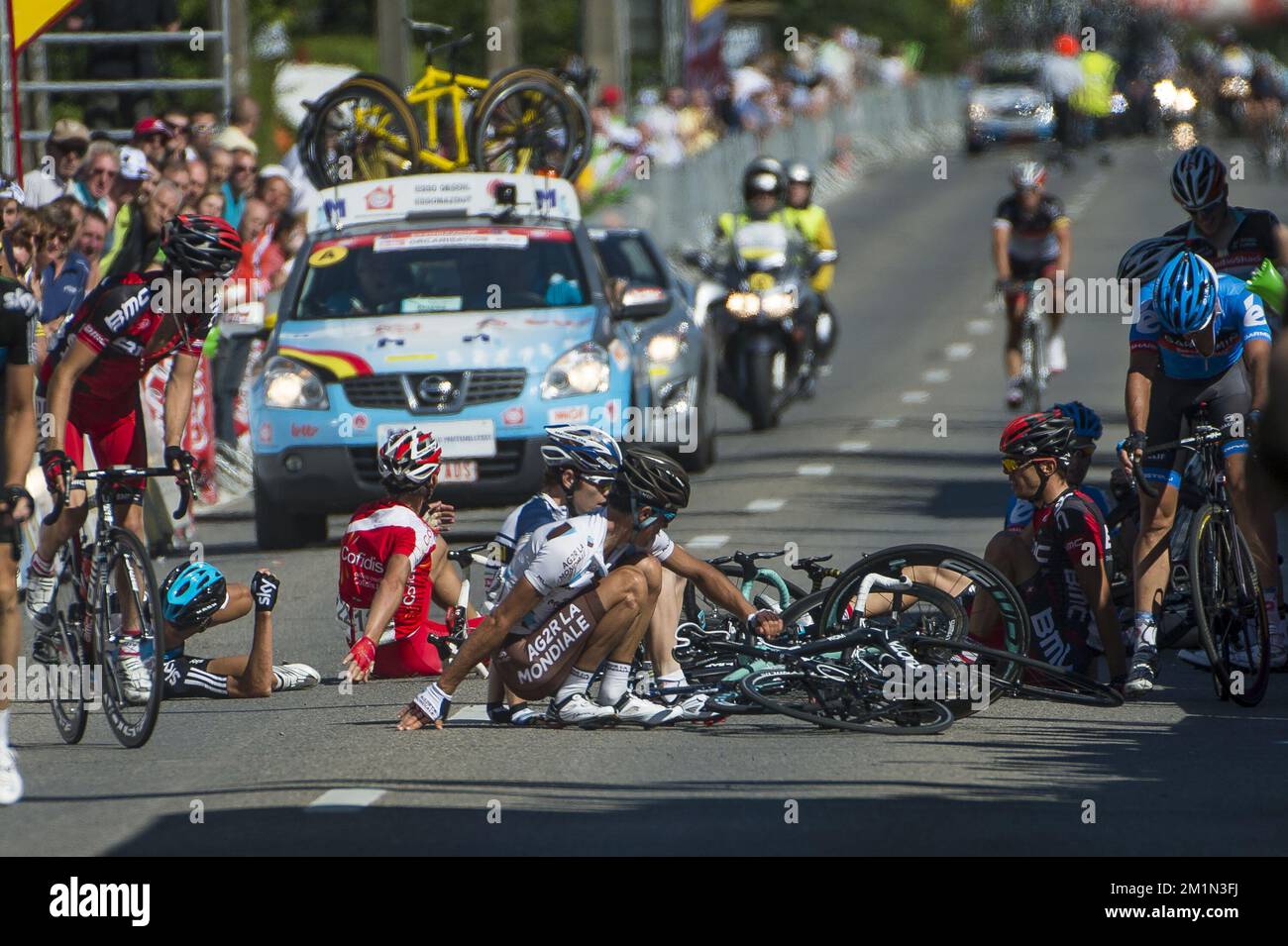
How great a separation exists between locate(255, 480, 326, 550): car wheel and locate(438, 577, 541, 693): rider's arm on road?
20.2ft

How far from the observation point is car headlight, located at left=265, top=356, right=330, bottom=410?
15.9 metres

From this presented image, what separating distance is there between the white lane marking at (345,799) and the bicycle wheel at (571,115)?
1016 centimetres

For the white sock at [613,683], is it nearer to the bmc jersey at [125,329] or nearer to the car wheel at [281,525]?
the bmc jersey at [125,329]

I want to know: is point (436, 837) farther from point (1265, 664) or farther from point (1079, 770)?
point (1265, 664)

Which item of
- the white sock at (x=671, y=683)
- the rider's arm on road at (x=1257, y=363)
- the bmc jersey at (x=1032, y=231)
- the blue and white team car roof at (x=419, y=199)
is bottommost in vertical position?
the white sock at (x=671, y=683)

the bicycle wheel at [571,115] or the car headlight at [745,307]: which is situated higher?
the bicycle wheel at [571,115]

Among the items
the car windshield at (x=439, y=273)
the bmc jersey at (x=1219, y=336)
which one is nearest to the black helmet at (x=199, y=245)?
the bmc jersey at (x=1219, y=336)

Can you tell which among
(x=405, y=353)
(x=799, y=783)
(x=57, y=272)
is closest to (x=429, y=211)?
(x=405, y=353)

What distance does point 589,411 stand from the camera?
15922mm

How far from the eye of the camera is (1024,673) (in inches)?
421

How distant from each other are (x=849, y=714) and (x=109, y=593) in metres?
2.79

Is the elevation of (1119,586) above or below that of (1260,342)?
below

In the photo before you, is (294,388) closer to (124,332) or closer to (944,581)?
(124,332)

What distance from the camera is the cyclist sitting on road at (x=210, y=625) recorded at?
10750 mm
